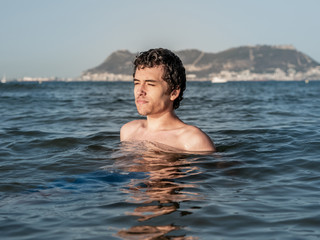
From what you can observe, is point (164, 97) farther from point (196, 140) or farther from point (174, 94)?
point (196, 140)

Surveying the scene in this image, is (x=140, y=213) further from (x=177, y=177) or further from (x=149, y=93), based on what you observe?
(x=149, y=93)

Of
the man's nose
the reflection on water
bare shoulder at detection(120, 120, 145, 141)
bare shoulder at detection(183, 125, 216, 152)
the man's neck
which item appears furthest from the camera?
bare shoulder at detection(120, 120, 145, 141)

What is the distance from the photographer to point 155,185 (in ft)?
12.5

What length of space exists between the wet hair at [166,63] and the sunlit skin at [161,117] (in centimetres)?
5

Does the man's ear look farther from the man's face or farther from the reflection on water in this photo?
the reflection on water

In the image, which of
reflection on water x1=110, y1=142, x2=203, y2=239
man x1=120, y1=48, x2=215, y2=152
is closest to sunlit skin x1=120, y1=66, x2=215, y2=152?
man x1=120, y1=48, x2=215, y2=152

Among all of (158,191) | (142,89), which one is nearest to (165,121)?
(142,89)

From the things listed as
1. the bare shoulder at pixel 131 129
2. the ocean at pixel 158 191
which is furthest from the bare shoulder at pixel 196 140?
the bare shoulder at pixel 131 129

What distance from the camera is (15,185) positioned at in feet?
13.3

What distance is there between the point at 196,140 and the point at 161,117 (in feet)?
1.96

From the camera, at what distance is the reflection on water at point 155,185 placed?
2.74 metres

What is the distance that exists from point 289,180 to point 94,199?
2.04 metres

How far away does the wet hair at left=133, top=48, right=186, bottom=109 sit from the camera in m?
5.07

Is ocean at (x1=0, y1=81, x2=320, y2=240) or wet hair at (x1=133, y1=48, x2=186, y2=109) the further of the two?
wet hair at (x1=133, y1=48, x2=186, y2=109)
